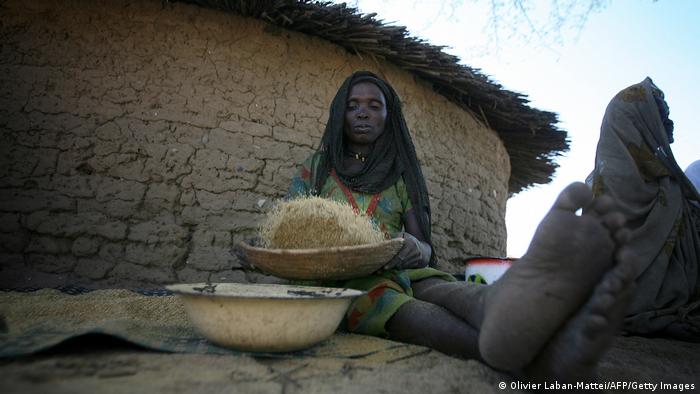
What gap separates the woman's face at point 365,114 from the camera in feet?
8.48

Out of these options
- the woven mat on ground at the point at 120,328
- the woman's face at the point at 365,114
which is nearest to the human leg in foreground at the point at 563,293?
the woven mat on ground at the point at 120,328

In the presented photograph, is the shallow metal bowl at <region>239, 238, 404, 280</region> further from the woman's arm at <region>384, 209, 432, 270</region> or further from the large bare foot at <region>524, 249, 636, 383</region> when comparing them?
the large bare foot at <region>524, 249, 636, 383</region>

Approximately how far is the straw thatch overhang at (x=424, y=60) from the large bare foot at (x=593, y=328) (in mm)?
3180

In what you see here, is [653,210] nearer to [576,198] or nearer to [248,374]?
[576,198]

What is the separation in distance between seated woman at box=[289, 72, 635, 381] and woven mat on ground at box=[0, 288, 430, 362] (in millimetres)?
179

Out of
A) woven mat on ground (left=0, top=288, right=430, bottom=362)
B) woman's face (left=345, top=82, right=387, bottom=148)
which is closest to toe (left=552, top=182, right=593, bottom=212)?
woven mat on ground (left=0, top=288, right=430, bottom=362)

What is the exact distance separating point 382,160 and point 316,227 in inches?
37.1

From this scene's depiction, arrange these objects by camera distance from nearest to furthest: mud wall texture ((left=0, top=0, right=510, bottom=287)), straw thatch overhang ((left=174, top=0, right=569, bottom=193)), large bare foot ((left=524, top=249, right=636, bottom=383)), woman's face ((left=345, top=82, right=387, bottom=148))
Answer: large bare foot ((left=524, top=249, right=636, bottom=383)), woman's face ((left=345, top=82, right=387, bottom=148)), mud wall texture ((left=0, top=0, right=510, bottom=287)), straw thatch overhang ((left=174, top=0, right=569, bottom=193))

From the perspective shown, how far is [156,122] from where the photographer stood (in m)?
3.51

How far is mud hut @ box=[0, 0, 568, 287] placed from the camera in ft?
10.8

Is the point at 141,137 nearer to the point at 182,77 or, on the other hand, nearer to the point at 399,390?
the point at 182,77

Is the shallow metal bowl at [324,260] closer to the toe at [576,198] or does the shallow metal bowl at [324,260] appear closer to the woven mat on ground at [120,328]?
the woven mat on ground at [120,328]

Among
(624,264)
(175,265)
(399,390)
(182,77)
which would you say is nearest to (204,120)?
(182,77)

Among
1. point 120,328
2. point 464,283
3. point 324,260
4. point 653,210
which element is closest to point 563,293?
point 464,283
